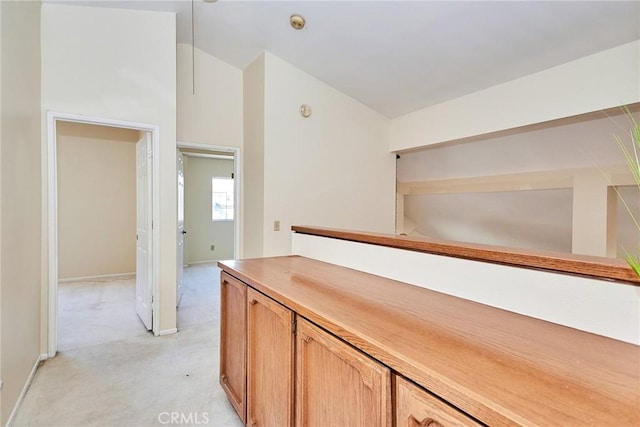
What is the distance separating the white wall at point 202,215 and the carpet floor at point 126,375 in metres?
2.84

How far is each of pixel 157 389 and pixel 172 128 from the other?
225cm

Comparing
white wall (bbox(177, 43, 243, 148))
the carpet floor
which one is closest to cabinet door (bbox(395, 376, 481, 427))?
the carpet floor

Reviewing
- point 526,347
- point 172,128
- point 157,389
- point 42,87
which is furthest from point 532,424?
Result: point 42,87

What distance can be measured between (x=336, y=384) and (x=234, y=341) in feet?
3.35

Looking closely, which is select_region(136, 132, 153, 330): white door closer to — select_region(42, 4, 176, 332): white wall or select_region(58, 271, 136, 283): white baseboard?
select_region(42, 4, 176, 332): white wall

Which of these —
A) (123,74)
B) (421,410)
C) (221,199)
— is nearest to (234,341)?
(421,410)

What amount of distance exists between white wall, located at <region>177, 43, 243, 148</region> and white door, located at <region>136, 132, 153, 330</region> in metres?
→ 0.53

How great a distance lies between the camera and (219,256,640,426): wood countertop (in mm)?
569

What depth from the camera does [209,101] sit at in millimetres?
3832

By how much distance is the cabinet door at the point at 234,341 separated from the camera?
171 centimetres

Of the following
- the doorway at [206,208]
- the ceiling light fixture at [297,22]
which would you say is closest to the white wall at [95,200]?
the doorway at [206,208]

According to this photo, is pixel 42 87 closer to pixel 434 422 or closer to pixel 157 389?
pixel 157 389

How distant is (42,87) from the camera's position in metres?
2.59

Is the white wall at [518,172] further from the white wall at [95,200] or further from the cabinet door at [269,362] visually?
the white wall at [95,200]
